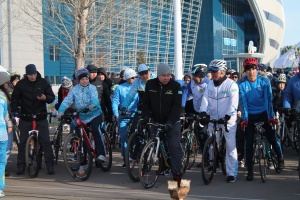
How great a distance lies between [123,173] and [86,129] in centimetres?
112

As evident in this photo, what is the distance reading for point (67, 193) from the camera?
26.3 ft

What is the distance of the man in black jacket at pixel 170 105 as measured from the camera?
26.7ft

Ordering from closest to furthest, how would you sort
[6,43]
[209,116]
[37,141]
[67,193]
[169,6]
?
[67,193]
[209,116]
[37,141]
[6,43]
[169,6]

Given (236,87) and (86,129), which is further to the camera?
(86,129)

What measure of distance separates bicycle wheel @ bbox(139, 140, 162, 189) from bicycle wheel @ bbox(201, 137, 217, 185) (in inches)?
30.6

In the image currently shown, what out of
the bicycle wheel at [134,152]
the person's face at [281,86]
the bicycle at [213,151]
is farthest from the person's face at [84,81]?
the person's face at [281,86]

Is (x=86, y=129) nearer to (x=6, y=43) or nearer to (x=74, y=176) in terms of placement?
(x=74, y=176)

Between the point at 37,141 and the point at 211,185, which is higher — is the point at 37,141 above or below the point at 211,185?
above

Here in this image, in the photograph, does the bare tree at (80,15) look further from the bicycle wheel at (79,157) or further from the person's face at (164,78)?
the person's face at (164,78)

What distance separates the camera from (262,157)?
871 cm

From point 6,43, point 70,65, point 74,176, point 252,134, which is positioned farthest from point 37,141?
point 70,65

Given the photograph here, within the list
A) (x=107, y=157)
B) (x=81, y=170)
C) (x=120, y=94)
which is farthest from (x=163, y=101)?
(x=120, y=94)

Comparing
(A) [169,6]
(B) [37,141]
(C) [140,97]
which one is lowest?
(B) [37,141]

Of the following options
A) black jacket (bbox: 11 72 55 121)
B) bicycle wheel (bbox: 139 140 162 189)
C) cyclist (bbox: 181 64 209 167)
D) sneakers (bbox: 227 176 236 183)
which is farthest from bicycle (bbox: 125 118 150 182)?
black jacket (bbox: 11 72 55 121)
